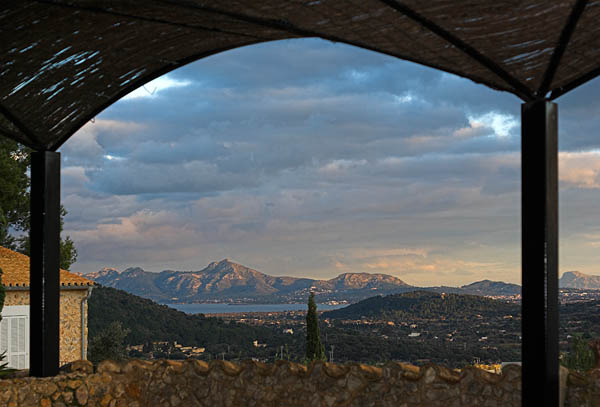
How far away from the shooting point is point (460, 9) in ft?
11.4

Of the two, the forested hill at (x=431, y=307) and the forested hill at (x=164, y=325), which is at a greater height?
the forested hill at (x=431, y=307)

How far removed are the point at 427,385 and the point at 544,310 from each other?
2118 mm

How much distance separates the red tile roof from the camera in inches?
551

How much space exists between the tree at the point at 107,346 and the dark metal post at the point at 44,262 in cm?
1265

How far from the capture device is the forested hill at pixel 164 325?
19516 millimetres

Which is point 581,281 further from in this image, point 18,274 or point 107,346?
point 18,274

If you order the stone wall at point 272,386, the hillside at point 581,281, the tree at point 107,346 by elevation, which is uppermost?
the hillside at point 581,281

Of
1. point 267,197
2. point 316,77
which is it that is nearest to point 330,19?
point 316,77

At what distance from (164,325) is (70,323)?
5850mm

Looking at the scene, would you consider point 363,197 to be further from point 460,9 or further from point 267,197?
point 460,9

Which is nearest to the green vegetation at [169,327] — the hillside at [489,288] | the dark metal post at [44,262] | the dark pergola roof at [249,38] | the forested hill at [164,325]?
the forested hill at [164,325]

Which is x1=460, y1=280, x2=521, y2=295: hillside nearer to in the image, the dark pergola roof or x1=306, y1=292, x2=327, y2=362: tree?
x1=306, y1=292, x2=327, y2=362: tree

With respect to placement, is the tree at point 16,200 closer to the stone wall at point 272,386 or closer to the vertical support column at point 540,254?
the stone wall at point 272,386

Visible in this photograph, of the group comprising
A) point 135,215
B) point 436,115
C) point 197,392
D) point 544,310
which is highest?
point 436,115
